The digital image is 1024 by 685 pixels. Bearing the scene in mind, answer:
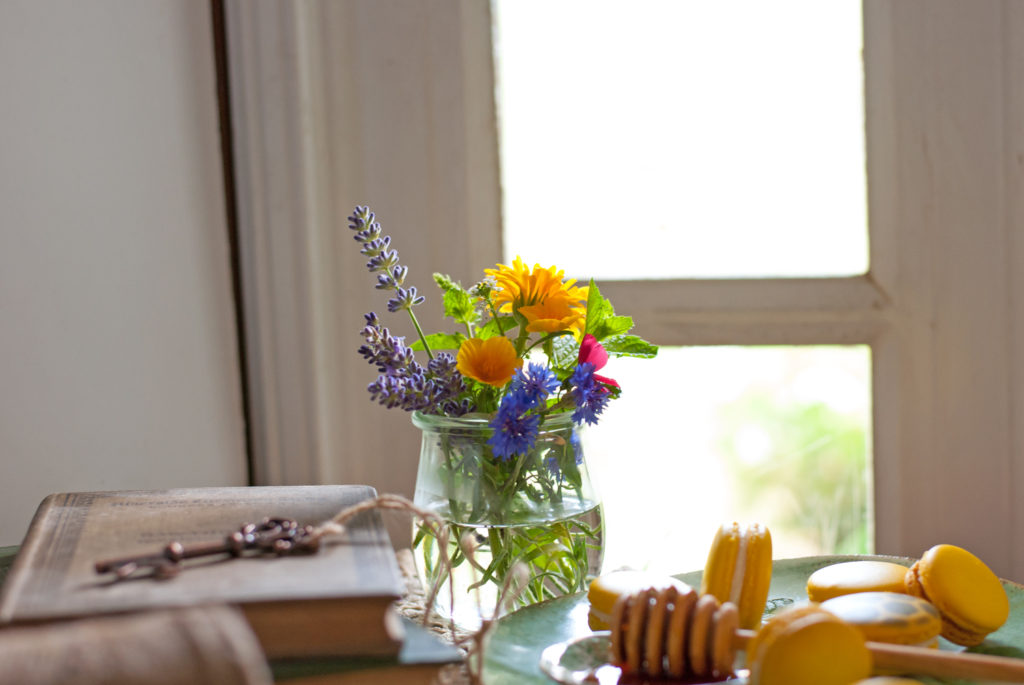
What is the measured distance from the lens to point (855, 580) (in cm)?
52

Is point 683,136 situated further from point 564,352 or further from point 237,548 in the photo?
point 237,548

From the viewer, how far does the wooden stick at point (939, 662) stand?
426 millimetres

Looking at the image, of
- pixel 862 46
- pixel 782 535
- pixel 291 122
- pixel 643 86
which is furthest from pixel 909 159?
pixel 291 122

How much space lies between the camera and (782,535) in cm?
90

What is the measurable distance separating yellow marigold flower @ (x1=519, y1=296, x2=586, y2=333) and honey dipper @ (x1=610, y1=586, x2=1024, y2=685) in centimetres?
18

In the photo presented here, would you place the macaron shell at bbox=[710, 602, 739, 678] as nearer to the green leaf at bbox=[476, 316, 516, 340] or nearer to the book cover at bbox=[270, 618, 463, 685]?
the book cover at bbox=[270, 618, 463, 685]

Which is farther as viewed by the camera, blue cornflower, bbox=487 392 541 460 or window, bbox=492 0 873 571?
window, bbox=492 0 873 571

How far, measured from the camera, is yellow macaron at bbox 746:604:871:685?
40 centimetres

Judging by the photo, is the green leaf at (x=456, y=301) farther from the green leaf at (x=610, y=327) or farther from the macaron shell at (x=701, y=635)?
the macaron shell at (x=701, y=635)

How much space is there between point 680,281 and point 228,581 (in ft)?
1.85

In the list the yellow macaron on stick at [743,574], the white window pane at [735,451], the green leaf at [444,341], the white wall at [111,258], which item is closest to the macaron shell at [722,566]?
the yellow macaron on stick at [743,574]

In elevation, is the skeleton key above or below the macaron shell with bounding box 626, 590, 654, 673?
above

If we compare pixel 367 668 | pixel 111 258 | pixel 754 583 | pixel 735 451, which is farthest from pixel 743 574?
pixel 111 258

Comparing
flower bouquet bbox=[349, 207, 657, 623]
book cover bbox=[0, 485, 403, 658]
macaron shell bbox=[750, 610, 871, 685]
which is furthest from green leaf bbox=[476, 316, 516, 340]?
macaron shell bbox=[750, 610, 871, 685]
